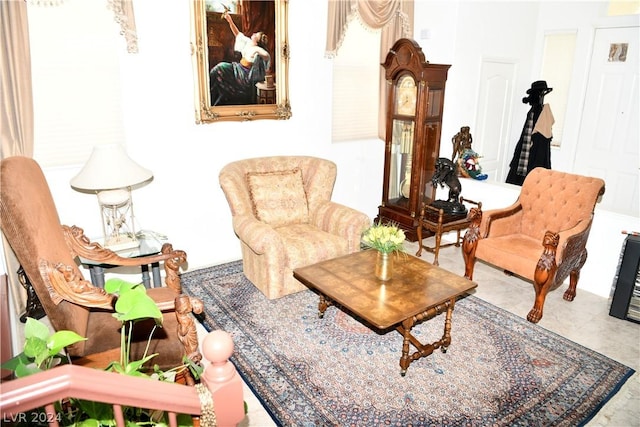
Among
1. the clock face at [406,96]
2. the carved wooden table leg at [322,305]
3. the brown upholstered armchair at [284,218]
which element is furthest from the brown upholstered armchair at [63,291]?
the clock face at [406,96]

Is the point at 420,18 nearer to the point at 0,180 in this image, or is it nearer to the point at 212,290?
the point at 212,290

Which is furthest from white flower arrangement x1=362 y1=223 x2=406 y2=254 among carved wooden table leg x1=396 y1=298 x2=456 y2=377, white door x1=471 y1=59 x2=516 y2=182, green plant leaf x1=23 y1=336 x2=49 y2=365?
white door x1=471 y1=59 x2=516 y2=182

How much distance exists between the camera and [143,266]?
317 cm

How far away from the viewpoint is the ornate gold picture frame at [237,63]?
3766 millimetres

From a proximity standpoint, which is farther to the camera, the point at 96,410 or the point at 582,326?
the point at 582,326

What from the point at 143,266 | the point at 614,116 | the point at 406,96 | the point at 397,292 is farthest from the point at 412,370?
the point at 614,116

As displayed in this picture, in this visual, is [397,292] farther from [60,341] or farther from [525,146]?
[525,146]

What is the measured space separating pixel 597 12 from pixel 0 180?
20.3 feet

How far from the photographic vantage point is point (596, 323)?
10.9ft

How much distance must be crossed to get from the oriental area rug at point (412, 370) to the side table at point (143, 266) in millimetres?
524

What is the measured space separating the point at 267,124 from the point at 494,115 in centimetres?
307

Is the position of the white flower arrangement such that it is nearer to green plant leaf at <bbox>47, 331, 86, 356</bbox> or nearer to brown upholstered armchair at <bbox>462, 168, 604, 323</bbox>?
brown upholstered armchair at <bbox>462, 168, 604, 323</bbox>

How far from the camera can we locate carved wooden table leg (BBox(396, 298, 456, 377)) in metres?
2.62

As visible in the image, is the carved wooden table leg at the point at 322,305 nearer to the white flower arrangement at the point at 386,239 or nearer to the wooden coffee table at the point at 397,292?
the wooden coffee table at the point at 397,292
